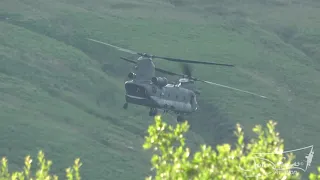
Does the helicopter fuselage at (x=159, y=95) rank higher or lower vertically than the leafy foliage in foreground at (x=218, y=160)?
higher

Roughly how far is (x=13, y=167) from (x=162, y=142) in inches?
5587

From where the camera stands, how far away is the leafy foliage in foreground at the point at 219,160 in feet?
70.2

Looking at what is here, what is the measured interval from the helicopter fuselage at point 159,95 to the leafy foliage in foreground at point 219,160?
54664 millimetres

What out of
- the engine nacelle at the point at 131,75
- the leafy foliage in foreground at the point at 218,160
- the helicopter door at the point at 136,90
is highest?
the engine nacelle at the point at 131,75

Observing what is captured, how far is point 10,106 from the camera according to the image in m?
191

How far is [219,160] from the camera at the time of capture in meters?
21.9

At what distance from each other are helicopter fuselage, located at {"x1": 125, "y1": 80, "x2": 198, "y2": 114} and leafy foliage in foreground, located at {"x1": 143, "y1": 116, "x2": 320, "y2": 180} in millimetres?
54664

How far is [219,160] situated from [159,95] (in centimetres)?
5723

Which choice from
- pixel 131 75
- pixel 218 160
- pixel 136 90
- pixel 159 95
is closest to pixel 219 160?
pixel 218 160

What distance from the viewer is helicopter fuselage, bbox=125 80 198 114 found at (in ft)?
254

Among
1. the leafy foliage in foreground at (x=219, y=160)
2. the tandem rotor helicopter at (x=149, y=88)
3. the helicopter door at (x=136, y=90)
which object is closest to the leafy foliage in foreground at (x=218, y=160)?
the leafy foliage in foreground at (x=219, y=160)

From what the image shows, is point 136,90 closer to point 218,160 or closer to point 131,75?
point 131,75

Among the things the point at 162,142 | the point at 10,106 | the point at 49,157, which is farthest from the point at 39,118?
the point at 162,142

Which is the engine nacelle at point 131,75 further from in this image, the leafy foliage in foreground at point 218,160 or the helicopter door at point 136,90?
the leafy foliage in foreground at point 218,160
